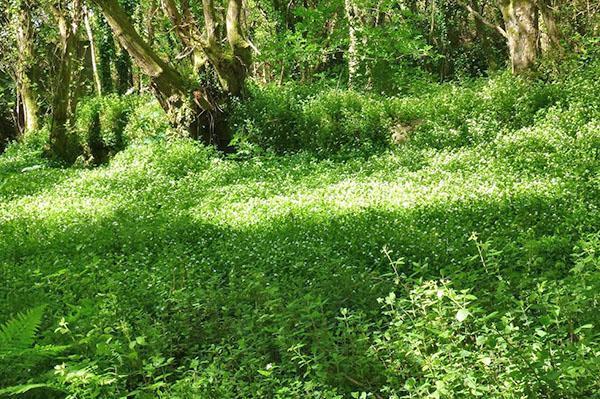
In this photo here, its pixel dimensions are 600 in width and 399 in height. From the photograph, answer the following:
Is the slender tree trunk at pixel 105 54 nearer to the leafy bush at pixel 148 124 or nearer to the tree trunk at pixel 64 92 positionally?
the tree trunk at pixel 64 92

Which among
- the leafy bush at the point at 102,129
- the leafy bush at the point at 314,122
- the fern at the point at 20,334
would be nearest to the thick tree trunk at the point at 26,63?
Result: the leafy bush at the point at 102,129

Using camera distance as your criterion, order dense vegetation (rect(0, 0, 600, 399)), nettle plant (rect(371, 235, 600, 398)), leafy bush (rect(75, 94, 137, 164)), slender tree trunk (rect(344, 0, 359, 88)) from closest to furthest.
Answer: nettle plant (rect(371, 235, 600, 398)), dense vegetation (rect(0, 0, 600, 399)), leafy bush (rect(75, 94, 137, 164)), slender tree trunk (rect(344, 0, 359, 88))

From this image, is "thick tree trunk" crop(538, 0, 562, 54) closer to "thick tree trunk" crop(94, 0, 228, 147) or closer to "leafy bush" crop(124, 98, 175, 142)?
"thick tree trunk" crop(94, 0, 228, 147)

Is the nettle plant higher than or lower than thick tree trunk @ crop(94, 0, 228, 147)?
lower

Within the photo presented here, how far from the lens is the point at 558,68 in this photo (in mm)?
13273

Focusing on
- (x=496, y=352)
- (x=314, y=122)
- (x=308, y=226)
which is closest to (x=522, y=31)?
(x=314, y=122)

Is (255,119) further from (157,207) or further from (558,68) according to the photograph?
(558,68)

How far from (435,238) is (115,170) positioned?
10173 mm

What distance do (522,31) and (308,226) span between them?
894cm

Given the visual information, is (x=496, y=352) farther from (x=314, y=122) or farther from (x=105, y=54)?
(x=105, y=54)

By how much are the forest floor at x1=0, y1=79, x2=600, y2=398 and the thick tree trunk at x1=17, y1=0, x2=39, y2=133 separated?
11102 millimetres

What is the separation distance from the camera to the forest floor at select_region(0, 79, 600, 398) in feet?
11.8

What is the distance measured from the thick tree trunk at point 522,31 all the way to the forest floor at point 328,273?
3.32 meters

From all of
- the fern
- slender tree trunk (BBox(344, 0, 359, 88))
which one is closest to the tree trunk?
slender tree trunk (BBox(344, 0, 359, 88))
